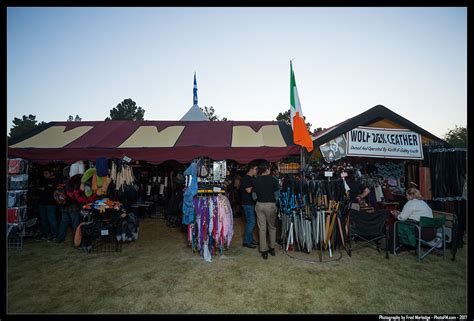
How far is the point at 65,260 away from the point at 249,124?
553 centimetres

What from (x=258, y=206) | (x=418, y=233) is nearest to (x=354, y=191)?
(x=418, y=233)

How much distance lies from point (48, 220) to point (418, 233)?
28.4ft

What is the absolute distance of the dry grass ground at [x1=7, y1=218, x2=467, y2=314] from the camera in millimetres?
3072

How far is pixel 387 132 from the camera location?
563 cm

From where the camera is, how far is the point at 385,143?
5578mm

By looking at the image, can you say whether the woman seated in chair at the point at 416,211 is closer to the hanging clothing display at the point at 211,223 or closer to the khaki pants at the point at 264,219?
the khaki pants at the point at 264,219

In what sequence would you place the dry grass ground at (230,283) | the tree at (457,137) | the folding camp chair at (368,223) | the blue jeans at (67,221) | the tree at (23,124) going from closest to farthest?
the dry grass ground at (230,283) → the folding camp chair at (368,223) → the blue jeans at (67,221) → the tree at (457,137) → the tree at (23,124)

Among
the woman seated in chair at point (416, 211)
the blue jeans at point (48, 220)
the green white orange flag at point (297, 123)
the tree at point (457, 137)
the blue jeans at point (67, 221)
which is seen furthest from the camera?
the tree at point (457, 137)

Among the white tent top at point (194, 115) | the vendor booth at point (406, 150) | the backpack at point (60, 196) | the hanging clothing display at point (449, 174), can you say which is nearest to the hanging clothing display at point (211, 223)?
the vendor booth at point (406, 150)

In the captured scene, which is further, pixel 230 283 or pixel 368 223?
pixel 368 223

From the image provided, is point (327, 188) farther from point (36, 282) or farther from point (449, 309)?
point (36, 282)

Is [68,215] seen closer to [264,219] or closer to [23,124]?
[264,219]

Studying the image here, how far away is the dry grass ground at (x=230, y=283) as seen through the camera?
10.1ft

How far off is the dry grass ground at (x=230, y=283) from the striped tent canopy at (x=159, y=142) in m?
2.20
